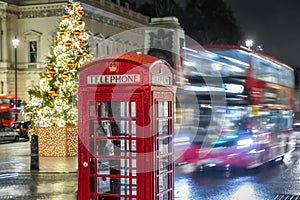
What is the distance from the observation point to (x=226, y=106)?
17250 millimetres

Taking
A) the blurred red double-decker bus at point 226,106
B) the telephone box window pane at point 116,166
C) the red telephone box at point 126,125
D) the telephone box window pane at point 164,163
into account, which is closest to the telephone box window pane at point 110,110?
the red telephone box at point 126,125

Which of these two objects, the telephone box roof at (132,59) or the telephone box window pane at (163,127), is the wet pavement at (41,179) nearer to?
the telephone box window pane at (163,127)

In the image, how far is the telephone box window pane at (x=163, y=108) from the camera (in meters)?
8.43

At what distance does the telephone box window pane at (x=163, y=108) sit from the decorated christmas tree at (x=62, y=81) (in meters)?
14.8

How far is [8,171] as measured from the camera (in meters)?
19.0

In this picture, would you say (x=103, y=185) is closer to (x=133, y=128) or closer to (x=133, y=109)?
(x=133, y=128)

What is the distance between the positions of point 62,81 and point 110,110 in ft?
50.4

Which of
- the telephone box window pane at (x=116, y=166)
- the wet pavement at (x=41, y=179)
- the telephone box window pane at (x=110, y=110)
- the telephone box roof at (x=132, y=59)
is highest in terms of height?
the telephone box roof at (x=132, y=59)

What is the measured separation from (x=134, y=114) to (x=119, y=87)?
0.41 m

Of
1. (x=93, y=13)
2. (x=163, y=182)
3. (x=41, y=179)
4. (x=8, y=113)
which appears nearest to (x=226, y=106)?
(x=41, y=179)

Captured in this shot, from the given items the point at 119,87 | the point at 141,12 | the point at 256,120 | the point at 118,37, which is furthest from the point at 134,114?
the point at 141,12

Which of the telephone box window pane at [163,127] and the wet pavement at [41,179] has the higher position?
the telephone box window pane at [163,127]

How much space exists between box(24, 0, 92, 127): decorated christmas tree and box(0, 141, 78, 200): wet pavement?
173cm

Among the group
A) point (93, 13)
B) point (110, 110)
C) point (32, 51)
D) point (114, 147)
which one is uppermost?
point (93, 13)
